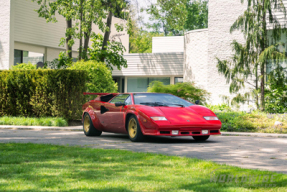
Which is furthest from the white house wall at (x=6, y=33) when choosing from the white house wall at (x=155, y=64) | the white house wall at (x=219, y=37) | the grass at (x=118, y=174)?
the grass at (x=118, y=174)

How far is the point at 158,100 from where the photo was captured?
11.7 meters

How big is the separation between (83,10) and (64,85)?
5.80m

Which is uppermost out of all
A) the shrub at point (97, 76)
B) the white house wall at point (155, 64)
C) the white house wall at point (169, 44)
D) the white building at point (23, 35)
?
the white house wall at point (169, 44)

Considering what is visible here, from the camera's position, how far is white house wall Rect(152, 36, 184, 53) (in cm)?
4441

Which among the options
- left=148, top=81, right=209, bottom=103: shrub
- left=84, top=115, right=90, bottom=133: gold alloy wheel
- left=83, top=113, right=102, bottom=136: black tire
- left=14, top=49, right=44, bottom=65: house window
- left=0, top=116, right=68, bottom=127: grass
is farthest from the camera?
left=14, top=49, right=44, bottom=65: house window

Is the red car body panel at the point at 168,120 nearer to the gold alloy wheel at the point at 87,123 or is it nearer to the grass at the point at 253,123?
the gold alloy wheel at the point at 87,123

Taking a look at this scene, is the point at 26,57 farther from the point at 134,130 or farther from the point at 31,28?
the point at 134,130

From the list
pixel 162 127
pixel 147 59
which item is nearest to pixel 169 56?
Result: pixel 147 59

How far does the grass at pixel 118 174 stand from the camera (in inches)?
197

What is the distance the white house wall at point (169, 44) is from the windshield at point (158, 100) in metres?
32.3

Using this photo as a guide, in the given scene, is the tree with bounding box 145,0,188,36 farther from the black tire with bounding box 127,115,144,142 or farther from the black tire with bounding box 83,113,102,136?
the black tire with bounding box 127,115,144,142

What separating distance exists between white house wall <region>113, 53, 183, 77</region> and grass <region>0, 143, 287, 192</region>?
25.6 metres

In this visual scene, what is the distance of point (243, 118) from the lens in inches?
627

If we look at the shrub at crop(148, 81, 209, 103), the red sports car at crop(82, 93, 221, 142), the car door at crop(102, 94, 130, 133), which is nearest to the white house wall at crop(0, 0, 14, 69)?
the shrub at crop(148, 81, 209, 103)
